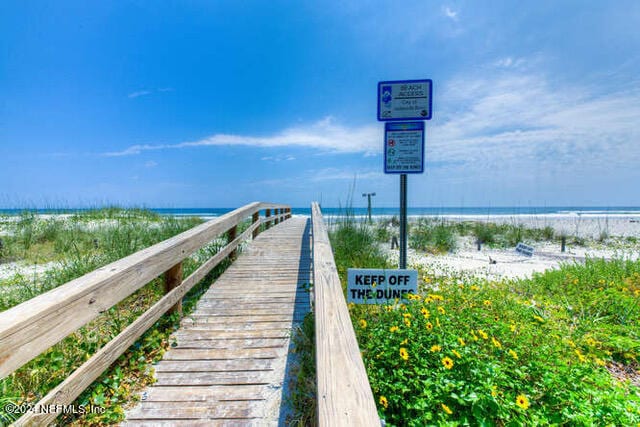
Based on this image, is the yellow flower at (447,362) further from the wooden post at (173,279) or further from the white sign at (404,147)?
the wooden post at (173,279)

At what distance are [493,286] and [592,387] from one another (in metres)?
2.82

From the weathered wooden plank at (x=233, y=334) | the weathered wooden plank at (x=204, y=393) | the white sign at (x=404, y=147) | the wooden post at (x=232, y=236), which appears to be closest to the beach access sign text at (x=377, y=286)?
the weathered wooden plank at (x=233, y=334)

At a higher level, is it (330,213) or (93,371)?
(330,213)

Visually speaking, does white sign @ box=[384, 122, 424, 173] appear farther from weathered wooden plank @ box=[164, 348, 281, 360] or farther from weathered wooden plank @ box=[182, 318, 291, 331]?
weathered wooden plank @ box=[164, 348, 281, 360]

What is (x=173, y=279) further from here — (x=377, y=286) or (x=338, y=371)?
(x=338, y=371)

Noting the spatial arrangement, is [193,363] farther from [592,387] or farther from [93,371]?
[592,387]

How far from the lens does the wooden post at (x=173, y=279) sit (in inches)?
116

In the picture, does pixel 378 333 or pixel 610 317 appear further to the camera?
pixel 610 317

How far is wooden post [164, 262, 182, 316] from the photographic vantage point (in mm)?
2943

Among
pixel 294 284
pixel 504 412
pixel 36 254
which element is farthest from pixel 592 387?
pixel 36 254

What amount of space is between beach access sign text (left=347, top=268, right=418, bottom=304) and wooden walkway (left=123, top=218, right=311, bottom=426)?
78cm

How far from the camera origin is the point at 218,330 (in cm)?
293

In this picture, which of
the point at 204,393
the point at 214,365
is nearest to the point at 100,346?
the point at 214,365

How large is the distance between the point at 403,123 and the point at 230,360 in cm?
327
